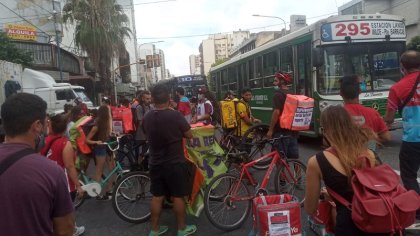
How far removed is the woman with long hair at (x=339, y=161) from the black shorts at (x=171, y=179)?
216 cm

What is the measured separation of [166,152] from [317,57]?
6253mm

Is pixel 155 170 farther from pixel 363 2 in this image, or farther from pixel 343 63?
pixel 363 2

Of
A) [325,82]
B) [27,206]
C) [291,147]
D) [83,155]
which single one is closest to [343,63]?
[325,82]

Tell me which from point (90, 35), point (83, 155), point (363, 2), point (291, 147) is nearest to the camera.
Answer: point (291, 147)

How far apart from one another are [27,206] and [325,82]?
910 cm

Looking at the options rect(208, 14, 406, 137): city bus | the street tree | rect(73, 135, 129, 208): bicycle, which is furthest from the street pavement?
the street tree

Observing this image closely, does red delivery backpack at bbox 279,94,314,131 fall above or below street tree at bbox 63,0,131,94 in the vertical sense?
below

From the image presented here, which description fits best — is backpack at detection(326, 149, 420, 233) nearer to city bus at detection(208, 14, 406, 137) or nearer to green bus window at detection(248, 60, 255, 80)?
city bus at detection(208, 14, 406, 137)

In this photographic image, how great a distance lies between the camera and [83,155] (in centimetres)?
696

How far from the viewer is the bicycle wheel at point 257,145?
231 inches

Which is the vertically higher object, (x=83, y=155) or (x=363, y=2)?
(x=363, y=2)

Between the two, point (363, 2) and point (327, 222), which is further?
point (363, 2)

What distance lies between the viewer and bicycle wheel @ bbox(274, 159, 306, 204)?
5676mm

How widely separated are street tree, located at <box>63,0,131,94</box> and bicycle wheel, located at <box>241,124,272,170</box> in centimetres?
2308
